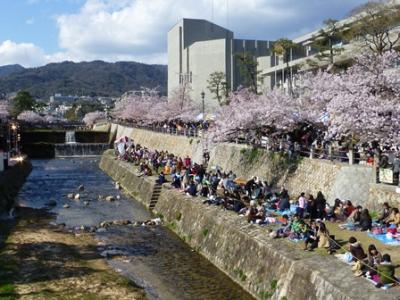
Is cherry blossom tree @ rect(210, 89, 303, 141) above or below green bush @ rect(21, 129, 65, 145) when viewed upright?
above

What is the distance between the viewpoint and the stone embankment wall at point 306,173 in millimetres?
18830

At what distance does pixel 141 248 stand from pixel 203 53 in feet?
197

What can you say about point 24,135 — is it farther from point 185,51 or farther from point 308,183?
point 308,183

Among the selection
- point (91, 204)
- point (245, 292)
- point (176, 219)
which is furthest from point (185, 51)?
point (245, 292)

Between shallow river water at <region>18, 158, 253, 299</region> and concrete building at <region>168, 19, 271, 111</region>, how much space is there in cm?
3791

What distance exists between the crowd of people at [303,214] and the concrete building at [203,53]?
45552 mm

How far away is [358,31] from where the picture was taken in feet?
116

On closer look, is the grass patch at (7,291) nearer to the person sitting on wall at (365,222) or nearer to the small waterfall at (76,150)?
the person sitting on wall at (365,222)

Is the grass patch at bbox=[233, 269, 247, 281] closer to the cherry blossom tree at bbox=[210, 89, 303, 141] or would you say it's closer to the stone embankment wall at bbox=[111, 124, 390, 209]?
the stone embankment wall at bbox=[111, 124, 390, 209]

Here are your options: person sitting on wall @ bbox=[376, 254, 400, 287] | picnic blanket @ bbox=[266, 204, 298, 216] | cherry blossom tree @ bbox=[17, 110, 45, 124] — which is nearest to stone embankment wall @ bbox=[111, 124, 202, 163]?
picnic blanket @ bbox=[266, 204, 298, 216]

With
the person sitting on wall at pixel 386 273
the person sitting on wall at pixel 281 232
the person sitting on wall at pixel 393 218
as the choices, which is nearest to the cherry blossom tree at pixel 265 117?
the person sitting on wall at pixel 393 218

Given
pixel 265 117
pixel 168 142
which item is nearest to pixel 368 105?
pixel 265 117

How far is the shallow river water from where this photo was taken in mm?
15641

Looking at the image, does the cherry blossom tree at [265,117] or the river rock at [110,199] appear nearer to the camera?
the cherry blossom tree at [265,117]
